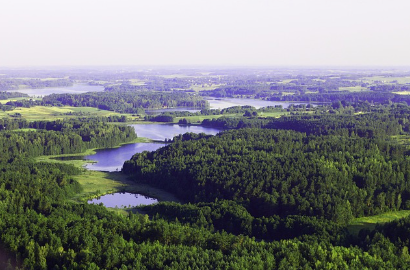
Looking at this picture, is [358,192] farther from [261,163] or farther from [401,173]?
A: [261,163]

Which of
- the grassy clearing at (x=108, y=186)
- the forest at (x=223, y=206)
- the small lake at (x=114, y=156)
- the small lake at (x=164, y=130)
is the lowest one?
the small lake at (x=164, y=130)

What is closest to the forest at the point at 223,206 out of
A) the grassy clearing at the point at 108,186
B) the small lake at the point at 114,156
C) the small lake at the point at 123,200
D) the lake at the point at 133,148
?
the grassy clearing at the point at 108,186

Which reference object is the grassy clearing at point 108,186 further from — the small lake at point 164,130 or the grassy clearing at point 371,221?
the small lake at point 164,130

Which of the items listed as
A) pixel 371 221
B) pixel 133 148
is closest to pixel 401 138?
pixel 133 148

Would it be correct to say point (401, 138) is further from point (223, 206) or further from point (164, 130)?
point (223, 206)

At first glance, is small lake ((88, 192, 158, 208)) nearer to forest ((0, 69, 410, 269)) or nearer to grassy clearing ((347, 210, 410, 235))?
forest ((0, 69, 410, 269))

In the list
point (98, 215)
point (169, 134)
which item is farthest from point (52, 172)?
point (169, 134)
